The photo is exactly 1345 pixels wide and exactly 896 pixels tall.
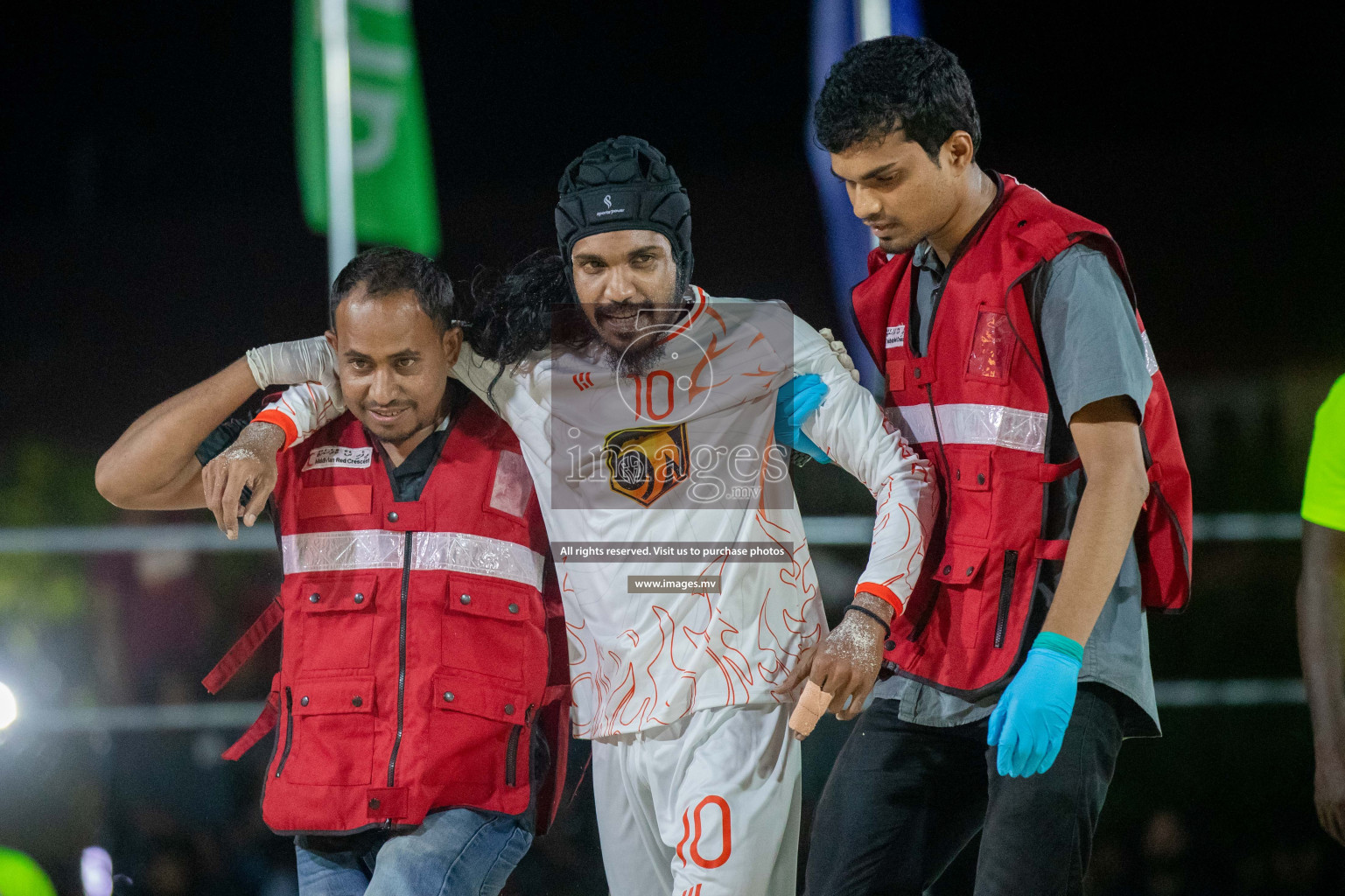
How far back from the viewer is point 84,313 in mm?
5832

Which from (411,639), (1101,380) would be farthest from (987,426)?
(411,639)

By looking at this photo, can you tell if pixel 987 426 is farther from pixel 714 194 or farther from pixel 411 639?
pixel 714 194

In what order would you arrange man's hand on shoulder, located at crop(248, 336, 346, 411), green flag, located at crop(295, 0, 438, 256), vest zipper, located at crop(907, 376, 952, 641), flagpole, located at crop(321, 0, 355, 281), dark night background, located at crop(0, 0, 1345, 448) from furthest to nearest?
dark night background, located at crop(0, 0, 1345, 448)
green flag, located at crop(295, 0, 438, 256)
flagpole, located at crop(321, 0, 355, 281)
man's hand on shoulder, located at crop(248, 336, 346, 411)
vest zipper, located at crop(907, 376, 952, 641)

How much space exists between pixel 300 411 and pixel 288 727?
516mm

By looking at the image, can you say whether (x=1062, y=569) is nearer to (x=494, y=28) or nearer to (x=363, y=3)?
(x=363, y=3)

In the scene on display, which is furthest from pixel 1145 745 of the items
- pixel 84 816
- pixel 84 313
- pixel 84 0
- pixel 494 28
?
pixel 84 313

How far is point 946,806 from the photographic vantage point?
1635 millimetres

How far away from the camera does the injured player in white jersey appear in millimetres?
1546

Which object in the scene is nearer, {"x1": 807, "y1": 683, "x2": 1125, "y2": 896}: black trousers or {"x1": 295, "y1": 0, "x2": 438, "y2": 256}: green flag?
{"x1": 807, "y1": 683, "x2": 1125, "y2": 896}: black trousers

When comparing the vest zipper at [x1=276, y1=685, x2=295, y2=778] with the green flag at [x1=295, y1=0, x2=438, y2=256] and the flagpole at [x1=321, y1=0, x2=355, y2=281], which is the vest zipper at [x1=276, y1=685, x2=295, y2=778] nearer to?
the flagpole at [x1=321, y1=0, x2=355, y2=281]

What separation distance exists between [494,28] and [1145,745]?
372 centimetres

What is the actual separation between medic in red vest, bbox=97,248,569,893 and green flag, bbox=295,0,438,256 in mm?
2472

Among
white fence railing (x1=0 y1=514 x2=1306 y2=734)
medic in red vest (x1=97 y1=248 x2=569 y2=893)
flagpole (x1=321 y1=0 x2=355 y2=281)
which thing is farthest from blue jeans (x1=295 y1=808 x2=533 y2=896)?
flagpole (x1=321 y1=0 x2=355 y2=281)

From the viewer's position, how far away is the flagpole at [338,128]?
3863 mm
